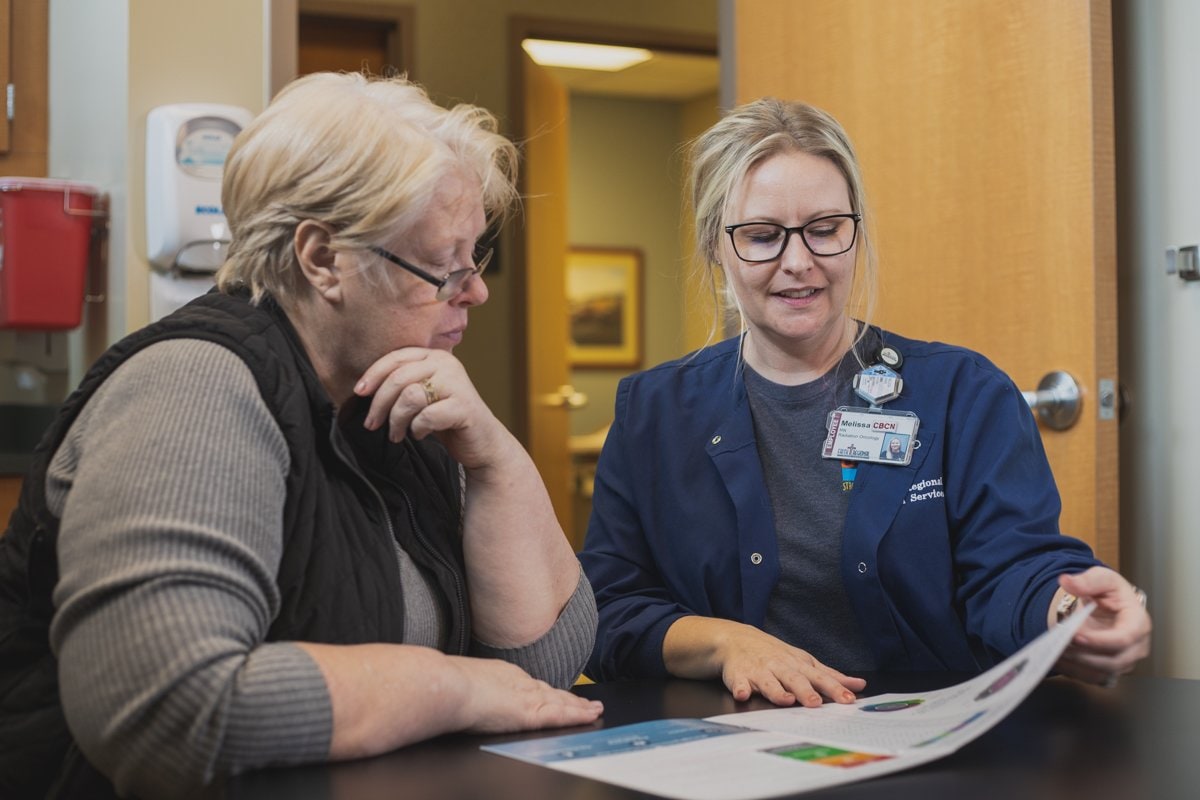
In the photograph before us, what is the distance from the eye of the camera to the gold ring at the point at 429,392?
124 cm

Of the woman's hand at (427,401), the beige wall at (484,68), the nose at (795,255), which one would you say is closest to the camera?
the woman's hand at (427,401)

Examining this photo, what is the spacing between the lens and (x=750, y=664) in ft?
4.39

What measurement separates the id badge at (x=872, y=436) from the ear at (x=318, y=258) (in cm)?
74

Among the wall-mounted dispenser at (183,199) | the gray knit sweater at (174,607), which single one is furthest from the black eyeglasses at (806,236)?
the wall-mounted dispenser at (183,199)

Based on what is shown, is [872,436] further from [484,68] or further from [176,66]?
[484,68]

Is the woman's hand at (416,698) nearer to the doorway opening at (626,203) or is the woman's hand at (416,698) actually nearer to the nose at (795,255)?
the nose at (795,255)

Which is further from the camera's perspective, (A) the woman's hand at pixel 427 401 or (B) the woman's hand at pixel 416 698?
(A) the woman's hand at pixel 427 401

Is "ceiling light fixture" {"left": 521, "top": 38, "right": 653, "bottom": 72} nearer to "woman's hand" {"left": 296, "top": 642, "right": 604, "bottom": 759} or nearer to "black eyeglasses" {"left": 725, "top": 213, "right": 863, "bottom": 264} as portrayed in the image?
"black eyeglasses" {"left": 725, "top": 213, "right": 863, "bottom": 264}

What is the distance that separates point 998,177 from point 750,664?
4.29 feet

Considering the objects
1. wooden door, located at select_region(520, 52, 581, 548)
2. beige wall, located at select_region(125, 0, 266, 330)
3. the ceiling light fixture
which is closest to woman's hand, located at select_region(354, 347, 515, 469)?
beige wall, located at select_region(125, 0, 266, 330)

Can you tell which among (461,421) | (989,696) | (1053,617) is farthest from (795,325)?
(989,696)

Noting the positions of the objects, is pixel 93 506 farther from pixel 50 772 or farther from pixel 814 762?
pixel 814 762

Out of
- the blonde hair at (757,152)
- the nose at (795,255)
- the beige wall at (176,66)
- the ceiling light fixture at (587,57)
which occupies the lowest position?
the nose at (795,255)

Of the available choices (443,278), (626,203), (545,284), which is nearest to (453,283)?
(443,278)
